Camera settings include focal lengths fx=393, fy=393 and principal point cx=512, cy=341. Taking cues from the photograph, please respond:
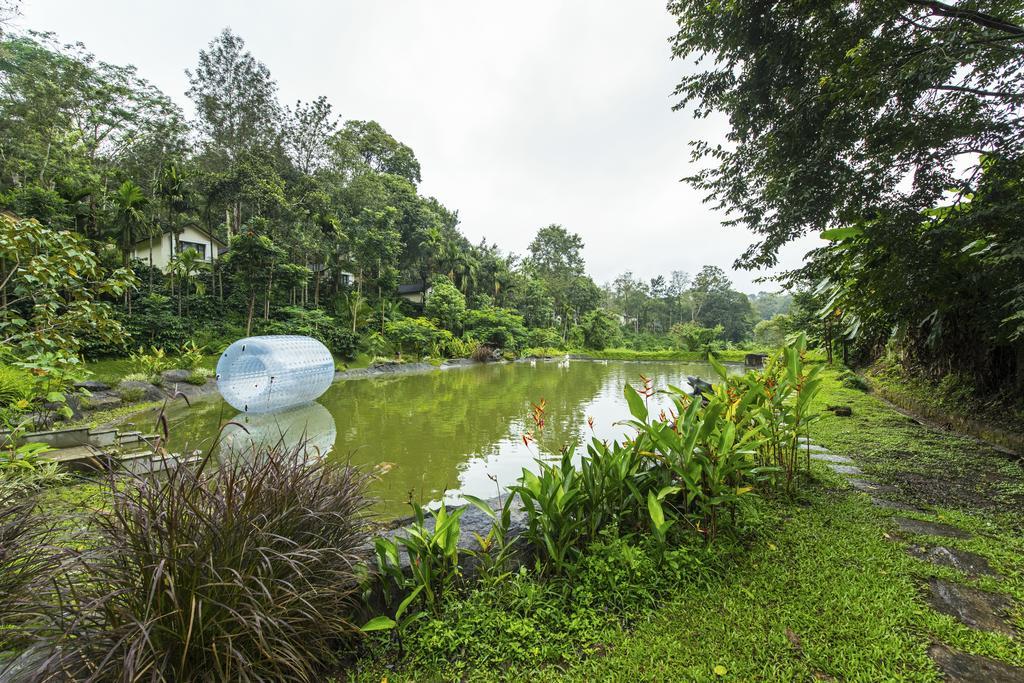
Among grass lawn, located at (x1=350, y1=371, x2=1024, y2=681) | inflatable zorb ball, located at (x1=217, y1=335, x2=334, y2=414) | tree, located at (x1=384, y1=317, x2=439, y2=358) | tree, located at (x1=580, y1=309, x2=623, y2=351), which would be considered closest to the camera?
grass lawn, located at (x1=350, y1=371, x2=1024, y2=681)

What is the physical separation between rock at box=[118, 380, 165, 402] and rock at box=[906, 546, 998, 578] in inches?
407

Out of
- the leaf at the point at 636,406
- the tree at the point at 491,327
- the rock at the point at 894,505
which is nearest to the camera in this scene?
the leaf at the point at 636,406

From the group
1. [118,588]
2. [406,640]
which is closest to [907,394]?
[406,640]

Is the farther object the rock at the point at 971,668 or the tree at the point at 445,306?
the tree at the point at 445,306

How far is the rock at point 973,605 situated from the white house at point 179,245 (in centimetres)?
1922

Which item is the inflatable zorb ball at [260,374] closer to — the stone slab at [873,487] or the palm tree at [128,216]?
the stone slab at [873,487]

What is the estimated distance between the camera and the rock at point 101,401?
629cm

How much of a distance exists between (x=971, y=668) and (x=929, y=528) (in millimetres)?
1203

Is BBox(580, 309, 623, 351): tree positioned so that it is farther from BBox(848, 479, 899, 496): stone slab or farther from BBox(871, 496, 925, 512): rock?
BBox(871, 496, 925, 512): rock

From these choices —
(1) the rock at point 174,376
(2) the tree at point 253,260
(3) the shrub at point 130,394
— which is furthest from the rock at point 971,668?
(2) the tree at point 253,260

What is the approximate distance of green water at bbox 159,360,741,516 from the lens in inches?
149

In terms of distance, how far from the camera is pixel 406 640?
1468 millimetres

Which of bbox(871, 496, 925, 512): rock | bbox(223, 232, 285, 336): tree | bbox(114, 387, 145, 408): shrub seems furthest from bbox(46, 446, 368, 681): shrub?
bbox(223, 232, 285, 336): tree

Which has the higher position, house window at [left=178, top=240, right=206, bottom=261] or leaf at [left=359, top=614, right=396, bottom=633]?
house window at [left=178, top=240, right=206, bottom=261]
